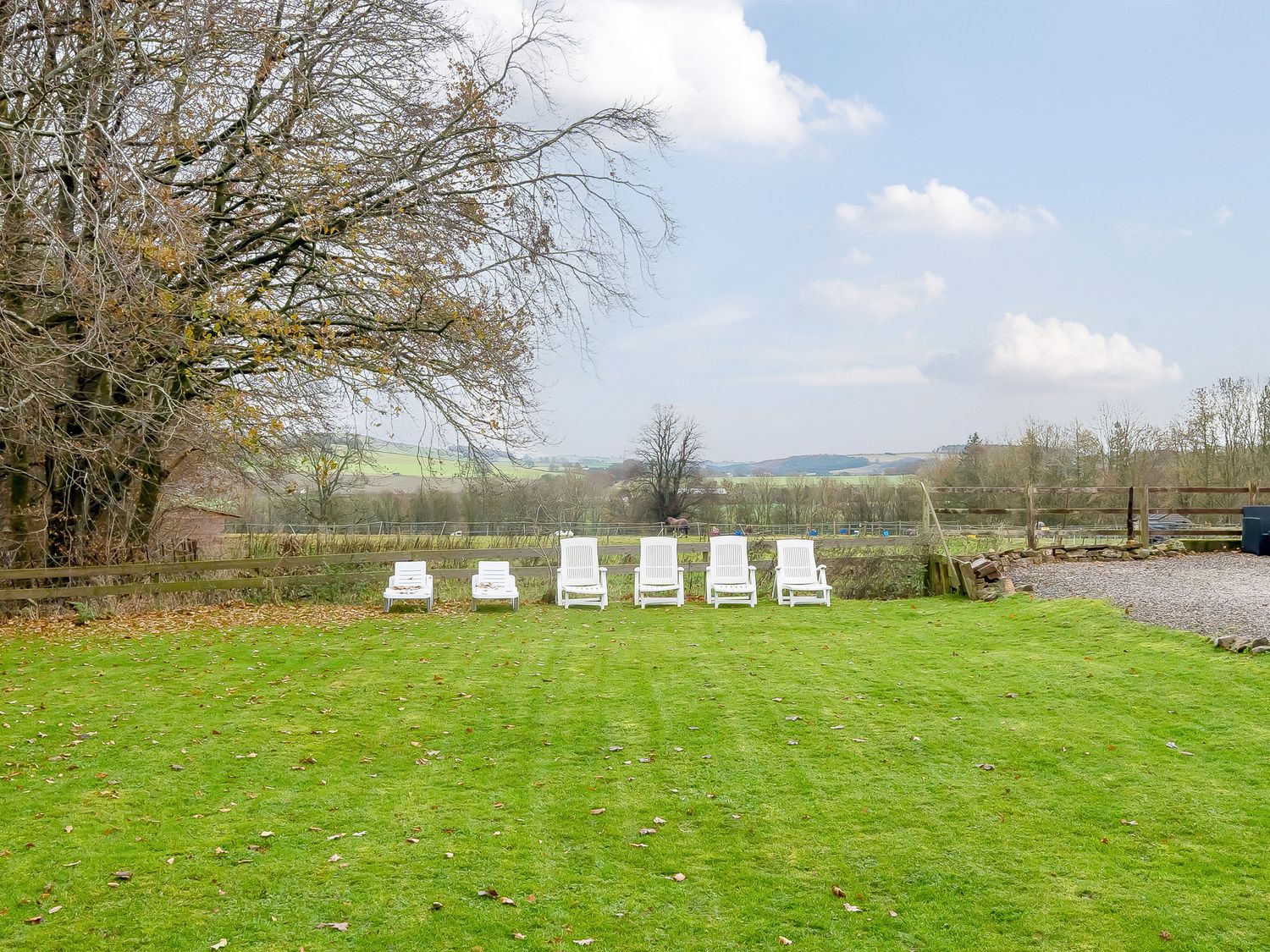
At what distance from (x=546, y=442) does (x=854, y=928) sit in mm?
10009

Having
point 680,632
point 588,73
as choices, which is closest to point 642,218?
point 588,73

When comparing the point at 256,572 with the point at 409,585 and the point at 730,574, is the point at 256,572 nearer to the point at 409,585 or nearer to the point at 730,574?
the point at 409,585

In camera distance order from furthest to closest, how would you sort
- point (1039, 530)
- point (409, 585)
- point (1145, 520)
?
point (1039, 530), point (1145, 520), point (409, 585)

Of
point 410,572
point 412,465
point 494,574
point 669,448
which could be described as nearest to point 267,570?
point 410,572

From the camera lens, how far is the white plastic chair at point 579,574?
12.5m

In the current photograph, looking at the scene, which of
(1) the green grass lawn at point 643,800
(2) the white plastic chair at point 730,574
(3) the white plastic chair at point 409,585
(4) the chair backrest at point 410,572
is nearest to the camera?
(1) the green grass lawn at point 643,800

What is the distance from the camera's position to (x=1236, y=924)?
340 cm

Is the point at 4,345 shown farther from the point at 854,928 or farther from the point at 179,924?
the point at 854,928

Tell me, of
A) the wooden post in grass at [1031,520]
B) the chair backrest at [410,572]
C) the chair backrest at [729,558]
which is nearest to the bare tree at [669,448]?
the wooden post in grass at [1031,520]

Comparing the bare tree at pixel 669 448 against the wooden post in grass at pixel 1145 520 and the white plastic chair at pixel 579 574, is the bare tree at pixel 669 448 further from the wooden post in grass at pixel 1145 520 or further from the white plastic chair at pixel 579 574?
the white plastic chair at pixel 579 574

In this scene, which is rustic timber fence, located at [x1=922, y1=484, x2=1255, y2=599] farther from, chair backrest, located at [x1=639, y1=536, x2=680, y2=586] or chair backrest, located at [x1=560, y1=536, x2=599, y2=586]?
chair backrest, located at [x1=560, y1=536, x2=599, y2=586]

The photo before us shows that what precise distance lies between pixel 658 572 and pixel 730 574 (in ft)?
3.36

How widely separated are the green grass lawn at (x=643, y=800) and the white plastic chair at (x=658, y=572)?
159 inches

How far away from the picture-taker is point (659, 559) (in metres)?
13.0
